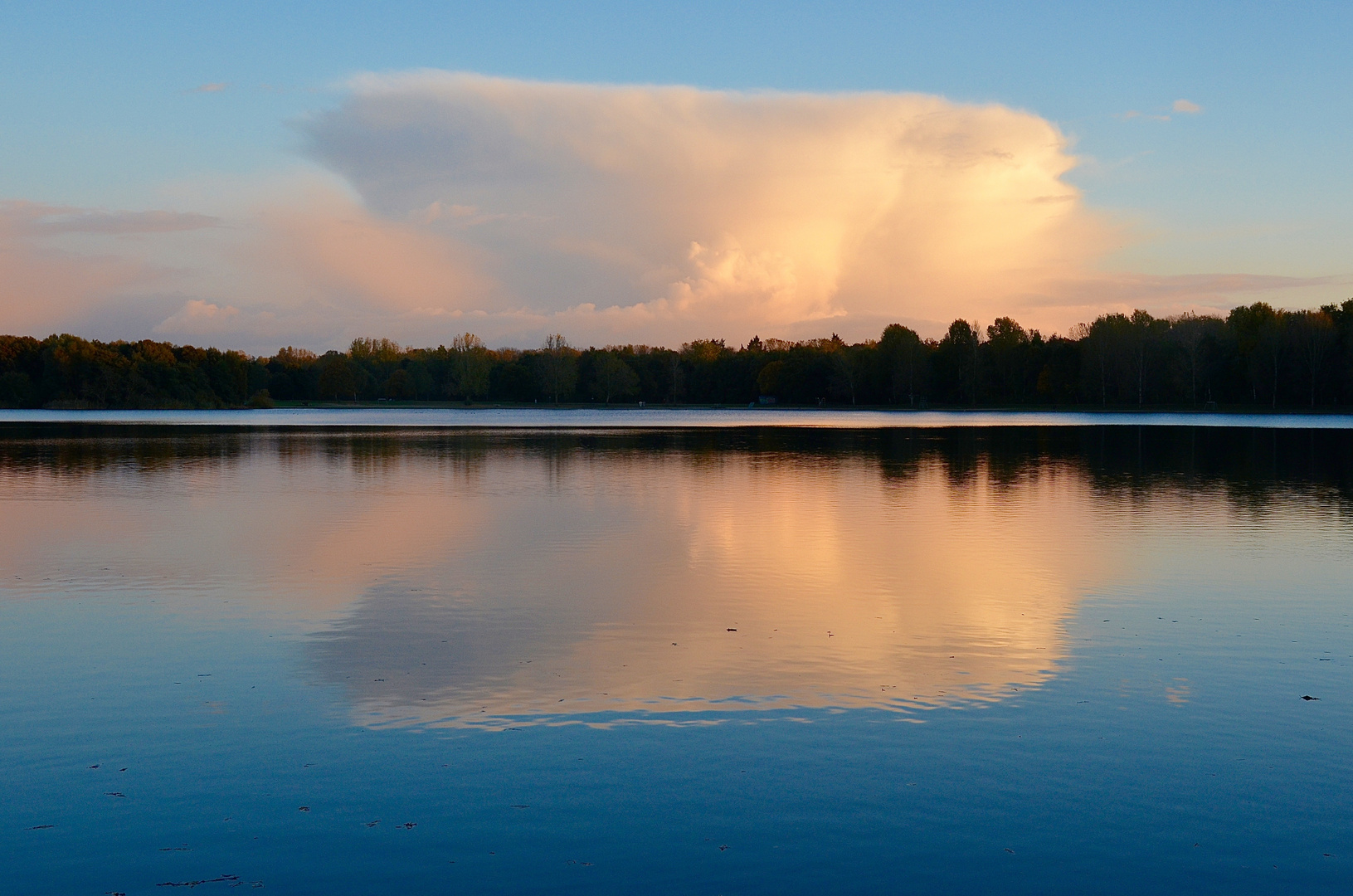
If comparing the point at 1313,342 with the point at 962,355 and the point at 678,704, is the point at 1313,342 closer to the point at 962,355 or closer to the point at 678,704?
the point at 962,355

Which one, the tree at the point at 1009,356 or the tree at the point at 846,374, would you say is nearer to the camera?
the tree at the point at 1009,356

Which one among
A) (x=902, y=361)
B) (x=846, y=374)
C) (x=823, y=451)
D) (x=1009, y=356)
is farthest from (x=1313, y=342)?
(x=823, y=451)

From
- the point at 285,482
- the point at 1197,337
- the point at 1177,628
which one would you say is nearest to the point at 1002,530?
the point at 1177,628

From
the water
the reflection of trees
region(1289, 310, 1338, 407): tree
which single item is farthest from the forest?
the water

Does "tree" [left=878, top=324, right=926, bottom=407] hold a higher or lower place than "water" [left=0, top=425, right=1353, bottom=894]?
higher

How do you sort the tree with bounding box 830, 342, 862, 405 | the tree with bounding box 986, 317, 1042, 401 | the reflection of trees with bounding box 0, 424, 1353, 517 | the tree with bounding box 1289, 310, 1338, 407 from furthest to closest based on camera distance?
the tree with bounding box 830, 342, 862, 405 → the tree with bounding box 986, 317, 1042, 401 → the tree with bounding box 1289, 310, 1338, 407 → the reflection of trees with bounding box 0, 424, 1353, 517

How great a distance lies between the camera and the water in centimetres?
721

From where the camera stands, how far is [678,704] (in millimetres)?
10391

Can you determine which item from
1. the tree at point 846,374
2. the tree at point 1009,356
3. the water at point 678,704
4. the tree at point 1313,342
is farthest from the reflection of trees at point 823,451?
the tree at point 846,374

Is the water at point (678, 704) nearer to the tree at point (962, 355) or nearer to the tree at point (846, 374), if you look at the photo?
the tree at point (962, 355)

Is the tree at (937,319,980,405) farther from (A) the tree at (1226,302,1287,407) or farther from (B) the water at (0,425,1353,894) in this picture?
(B) the water at (0,425,1353,894)

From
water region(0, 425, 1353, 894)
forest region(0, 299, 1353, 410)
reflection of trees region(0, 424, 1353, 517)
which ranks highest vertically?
forest region(0, 299, 1353, 410)

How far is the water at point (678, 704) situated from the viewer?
7.21m

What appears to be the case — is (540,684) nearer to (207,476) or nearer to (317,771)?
(317,771)
